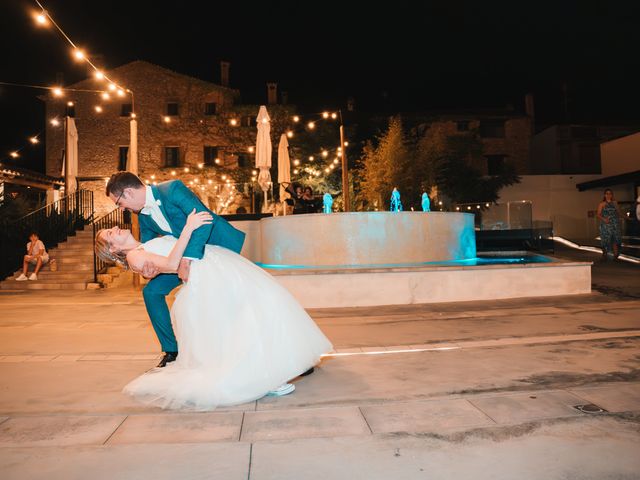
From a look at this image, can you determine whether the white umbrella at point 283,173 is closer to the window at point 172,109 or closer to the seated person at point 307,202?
the seated person at point 307,202

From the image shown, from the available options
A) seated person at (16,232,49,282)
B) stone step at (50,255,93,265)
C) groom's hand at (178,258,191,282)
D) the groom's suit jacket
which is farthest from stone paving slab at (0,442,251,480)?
stone step at (50,255,93,265)

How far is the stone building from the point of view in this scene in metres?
33.2

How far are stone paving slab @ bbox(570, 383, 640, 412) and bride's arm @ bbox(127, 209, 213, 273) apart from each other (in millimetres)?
2928

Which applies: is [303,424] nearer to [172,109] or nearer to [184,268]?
[184,268]

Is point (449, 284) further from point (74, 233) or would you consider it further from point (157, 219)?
point (74, 233)

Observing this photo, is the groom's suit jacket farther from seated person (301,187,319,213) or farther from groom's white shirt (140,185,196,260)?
seated person (301,187,319,213)

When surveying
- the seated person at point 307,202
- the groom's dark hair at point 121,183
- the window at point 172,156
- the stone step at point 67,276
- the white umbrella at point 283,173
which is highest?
the window at point 172,156

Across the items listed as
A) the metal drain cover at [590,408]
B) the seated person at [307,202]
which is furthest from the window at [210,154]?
the metal drain cover at [590,408]

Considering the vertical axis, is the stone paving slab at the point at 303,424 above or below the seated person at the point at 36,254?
below

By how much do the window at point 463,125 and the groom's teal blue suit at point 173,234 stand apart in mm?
34775

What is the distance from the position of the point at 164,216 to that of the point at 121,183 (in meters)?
0.39

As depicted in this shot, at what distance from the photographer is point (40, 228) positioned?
48.9 ft

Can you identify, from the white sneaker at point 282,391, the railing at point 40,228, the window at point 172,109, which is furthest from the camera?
the window at point 172,109

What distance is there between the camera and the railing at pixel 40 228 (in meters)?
14.1
